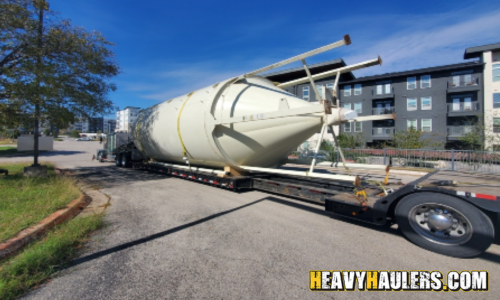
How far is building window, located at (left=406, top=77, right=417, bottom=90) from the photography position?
2811cm

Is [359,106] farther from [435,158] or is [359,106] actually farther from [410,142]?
[435,158]

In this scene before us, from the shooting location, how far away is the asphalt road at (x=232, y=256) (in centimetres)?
266

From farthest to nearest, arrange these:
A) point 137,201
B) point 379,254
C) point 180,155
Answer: point 180,155, point 137,201, point 379,254

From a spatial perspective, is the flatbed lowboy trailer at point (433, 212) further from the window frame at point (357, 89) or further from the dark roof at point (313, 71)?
the window frame at point (357, 89)

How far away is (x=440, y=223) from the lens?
3504 millimetres

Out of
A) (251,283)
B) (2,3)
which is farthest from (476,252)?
(2,3)

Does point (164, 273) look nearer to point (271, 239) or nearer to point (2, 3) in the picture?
point (271, 239)

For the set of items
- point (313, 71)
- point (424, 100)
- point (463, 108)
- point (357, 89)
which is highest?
point (313, 71)

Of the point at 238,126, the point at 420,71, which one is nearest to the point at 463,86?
the point at 420,71

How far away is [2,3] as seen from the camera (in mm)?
7109

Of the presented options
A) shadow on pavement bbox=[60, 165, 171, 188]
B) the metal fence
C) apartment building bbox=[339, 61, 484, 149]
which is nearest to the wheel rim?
the metal fence

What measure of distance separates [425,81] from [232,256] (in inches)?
1291

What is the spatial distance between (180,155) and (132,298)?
6.81 m

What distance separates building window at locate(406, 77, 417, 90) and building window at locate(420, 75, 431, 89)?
588mm
